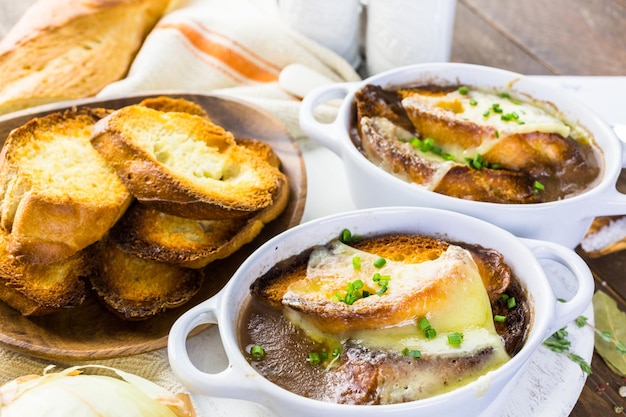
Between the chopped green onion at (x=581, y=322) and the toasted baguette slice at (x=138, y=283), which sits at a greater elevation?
the toasted baguette slice at (x=138, y=283)

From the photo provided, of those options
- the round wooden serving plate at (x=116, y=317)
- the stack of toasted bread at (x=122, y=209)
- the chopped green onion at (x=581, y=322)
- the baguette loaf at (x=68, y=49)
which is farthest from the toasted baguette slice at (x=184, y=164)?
the chopped green onion at (x=581, y=322)

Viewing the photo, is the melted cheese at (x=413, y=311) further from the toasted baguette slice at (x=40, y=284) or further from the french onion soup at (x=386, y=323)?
the toasted baguette slice at (x=40, y=284)

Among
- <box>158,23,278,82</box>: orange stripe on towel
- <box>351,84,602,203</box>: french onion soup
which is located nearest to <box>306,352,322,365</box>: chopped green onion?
<box>351,84,602,203</box>: french onion soup

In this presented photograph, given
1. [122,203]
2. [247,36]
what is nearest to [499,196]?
[122,203]

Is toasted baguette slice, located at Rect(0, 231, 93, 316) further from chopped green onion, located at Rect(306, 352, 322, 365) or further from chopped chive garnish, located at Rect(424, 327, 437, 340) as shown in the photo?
chopped chive garnish, located at Rect(424, 327, 437, 340)

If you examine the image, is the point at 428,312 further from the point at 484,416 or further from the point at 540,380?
the point at 540,380

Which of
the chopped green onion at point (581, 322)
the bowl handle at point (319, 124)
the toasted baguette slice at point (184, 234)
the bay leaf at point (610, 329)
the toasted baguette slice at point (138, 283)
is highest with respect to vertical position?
the bowl handle at point (319, 124)

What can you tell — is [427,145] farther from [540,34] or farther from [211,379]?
[540,34]
